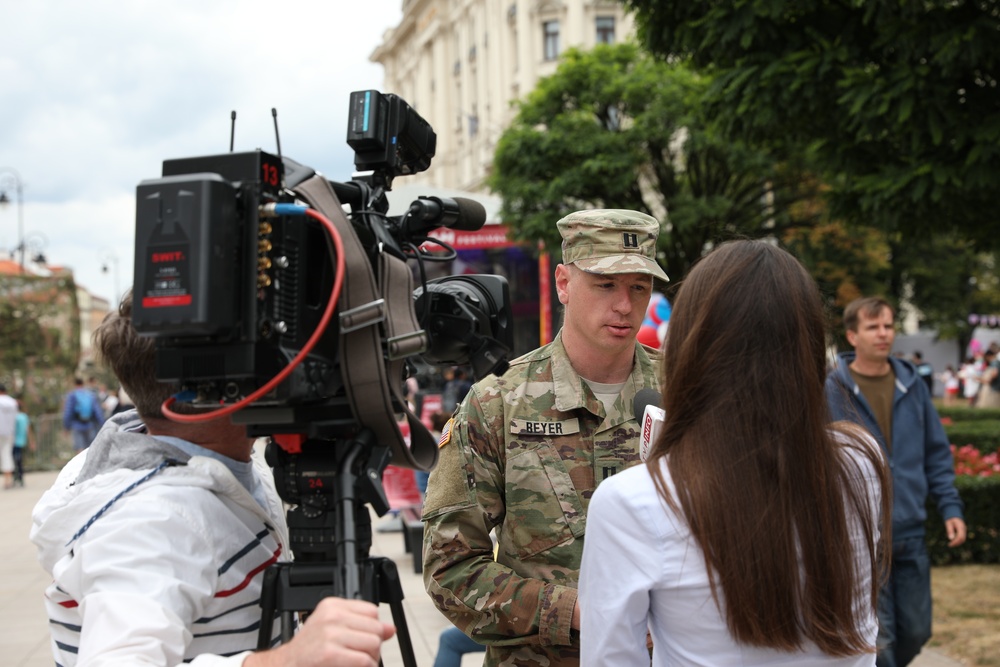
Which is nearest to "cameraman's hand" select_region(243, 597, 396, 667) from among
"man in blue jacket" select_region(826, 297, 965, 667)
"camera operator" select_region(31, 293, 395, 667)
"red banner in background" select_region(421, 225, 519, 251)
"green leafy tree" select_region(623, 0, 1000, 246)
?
"camera operator" select_region(31, 293, 395, 667)

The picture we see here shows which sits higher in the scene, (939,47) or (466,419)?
(939,47)

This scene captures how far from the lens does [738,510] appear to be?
1886 millimetres

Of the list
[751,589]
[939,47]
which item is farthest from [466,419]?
[939,47]

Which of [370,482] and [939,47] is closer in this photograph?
[370,482]

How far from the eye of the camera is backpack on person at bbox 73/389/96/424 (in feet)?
57.8

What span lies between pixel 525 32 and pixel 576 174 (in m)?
24.0

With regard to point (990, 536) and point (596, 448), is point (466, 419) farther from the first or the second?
point (990, 536)

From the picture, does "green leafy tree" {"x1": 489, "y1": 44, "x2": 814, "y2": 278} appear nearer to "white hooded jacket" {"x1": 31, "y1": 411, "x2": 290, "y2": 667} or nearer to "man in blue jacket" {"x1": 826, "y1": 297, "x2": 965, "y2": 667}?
"man in blue jacket" {"x1": 826, "y1": 297, "x2": 965, "y2": 667}

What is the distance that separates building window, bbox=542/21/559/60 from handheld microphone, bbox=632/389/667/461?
Answer: 47813 mm

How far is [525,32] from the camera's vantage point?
49312 millimetres

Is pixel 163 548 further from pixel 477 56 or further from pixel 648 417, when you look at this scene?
pixel 477 56

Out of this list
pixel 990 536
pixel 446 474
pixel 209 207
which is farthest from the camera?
pixel 990 536

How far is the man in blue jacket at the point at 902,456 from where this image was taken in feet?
16.4

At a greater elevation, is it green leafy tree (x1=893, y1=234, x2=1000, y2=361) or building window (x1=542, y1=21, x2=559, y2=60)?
building window (x1=542, y1=21, x2=559, y2=60)
